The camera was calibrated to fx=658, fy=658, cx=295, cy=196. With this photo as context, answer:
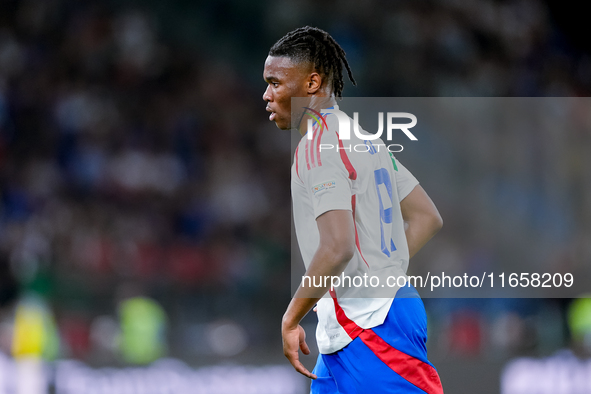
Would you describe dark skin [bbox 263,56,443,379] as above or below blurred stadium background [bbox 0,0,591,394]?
below

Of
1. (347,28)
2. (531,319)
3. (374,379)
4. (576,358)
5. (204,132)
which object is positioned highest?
(347,28)

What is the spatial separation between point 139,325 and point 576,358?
13.4 ft

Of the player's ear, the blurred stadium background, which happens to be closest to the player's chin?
the player's ear

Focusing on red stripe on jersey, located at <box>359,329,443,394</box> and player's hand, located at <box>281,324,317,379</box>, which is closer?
player's hand, located at <box>281,324,317,379</box>

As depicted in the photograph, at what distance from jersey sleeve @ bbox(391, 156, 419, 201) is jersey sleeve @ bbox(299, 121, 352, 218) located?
0.45 m

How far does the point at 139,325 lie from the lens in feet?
21.5

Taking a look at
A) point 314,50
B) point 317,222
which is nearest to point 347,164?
point 317,222

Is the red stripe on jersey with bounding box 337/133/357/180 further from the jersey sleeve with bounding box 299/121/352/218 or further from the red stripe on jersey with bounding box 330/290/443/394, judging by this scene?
the red stripe on jersey with bounding box 330/290/443/394

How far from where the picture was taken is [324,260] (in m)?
2.21

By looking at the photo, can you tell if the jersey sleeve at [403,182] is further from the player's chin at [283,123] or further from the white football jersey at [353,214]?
the player's chin at [283,123]

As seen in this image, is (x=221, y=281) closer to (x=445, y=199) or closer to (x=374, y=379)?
(x=445, y=199)

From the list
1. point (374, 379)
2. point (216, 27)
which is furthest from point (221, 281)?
point (374, 379)

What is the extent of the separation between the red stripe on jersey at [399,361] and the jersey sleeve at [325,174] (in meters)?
0.48

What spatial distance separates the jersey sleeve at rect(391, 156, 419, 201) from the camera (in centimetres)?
279
